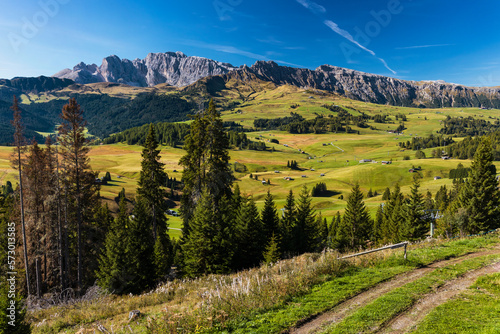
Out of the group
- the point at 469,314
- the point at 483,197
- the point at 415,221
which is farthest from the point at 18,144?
the point at 483,197

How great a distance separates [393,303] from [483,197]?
54096mm

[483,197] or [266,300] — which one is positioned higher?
[266,300]

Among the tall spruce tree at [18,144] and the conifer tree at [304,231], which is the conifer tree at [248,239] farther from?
the tall spruce tree at [18,144]

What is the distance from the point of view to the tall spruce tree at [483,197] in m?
48.2

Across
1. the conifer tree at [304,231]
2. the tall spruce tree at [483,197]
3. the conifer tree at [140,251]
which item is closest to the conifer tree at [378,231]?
the tall spruce tree at [483,197]

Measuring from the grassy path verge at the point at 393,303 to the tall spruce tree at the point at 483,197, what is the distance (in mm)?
45998

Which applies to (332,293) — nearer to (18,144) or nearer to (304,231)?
(18,144)

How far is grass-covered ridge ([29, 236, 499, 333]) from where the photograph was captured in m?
10.0

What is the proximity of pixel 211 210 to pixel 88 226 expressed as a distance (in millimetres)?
17574

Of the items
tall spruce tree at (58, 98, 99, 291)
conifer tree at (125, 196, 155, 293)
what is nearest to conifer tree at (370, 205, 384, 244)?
conifer tree at (125, 196, 155, 293)

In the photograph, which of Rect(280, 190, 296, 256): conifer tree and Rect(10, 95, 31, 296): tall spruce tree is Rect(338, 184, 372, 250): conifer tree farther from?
Rect(10, 95, 31, 296): tall spruce tree

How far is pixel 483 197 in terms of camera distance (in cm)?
4875

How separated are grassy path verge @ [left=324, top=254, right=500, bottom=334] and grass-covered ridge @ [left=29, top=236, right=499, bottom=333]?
122 cm

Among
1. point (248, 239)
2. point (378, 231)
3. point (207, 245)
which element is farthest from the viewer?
point (378, 231)
